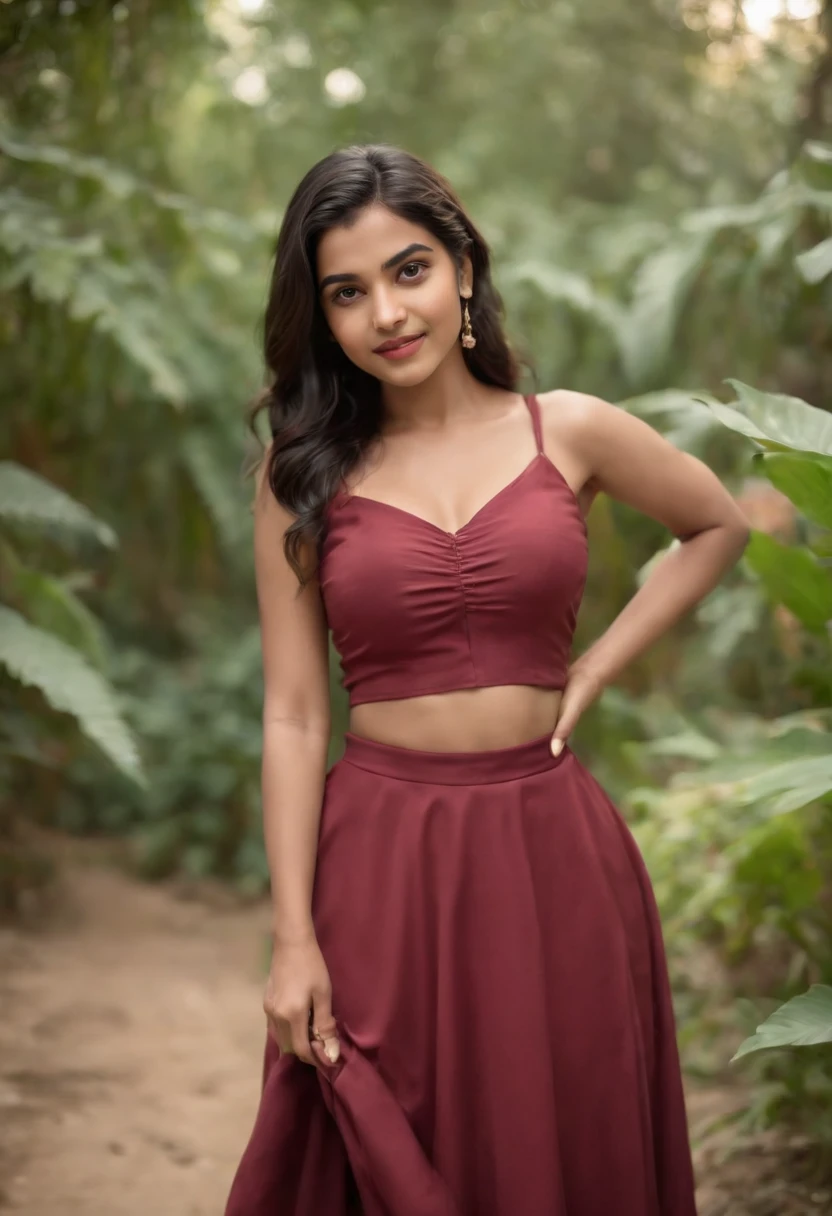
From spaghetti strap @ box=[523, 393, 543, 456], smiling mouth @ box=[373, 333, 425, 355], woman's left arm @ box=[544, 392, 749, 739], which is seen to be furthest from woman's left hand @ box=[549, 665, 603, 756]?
smiling mouth @ box=[373, 333, 425, 355]

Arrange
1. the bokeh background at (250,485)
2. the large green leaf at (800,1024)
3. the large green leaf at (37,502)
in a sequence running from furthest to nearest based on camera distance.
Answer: the large green leaf at (37,502)
the bokeh background at (250,485)
the large green leaf at (800,1024)

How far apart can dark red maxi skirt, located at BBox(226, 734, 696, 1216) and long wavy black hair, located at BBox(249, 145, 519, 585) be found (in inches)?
18.2

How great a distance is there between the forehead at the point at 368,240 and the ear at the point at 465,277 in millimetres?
148

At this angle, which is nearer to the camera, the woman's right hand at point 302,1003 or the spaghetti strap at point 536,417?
the woman's right hand at point 302,1003

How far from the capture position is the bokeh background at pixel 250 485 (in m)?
2.72

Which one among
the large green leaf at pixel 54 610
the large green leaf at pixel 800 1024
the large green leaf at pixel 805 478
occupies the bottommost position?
the large green leaf at pixel 800 1024

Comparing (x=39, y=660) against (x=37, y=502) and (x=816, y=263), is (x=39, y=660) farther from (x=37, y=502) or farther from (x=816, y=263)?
(x=816, y=263)

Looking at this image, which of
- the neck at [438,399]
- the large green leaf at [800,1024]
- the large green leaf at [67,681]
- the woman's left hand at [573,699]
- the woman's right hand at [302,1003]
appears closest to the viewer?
the large green leaf at [800,1024]

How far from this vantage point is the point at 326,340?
2.08 metres

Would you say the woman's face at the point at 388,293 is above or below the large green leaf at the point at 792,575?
above

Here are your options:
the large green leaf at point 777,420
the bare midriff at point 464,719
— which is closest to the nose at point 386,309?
the large green leaf at point 777,420

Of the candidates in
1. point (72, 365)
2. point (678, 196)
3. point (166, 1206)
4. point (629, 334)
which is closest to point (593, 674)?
point (166, 1206)

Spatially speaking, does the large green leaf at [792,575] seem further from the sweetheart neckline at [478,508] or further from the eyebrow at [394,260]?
the eyebrow at [394,260]

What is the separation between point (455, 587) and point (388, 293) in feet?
1.55
